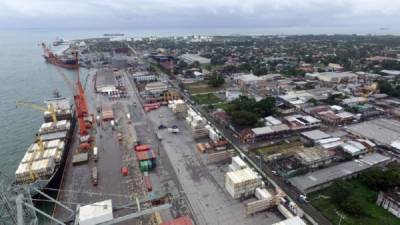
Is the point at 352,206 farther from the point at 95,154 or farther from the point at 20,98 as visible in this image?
the point at 20,98

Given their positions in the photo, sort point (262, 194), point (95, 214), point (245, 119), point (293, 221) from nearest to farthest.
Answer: point (293, 221) < point (95, 214) < point (262, 194) < point (245, 119)

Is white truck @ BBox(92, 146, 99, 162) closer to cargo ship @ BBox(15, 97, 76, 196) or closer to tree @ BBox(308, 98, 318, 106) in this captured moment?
cargo ship @ BBox(15, 97, 76, 196)

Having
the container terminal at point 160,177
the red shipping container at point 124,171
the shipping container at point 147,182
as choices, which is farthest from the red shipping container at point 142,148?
the shipping container at point 147,182

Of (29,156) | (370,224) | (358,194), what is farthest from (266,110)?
(29,156)

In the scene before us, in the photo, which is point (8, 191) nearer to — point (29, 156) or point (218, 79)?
point (29, 156)

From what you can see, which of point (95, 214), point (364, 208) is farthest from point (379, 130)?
point (95, 214)
